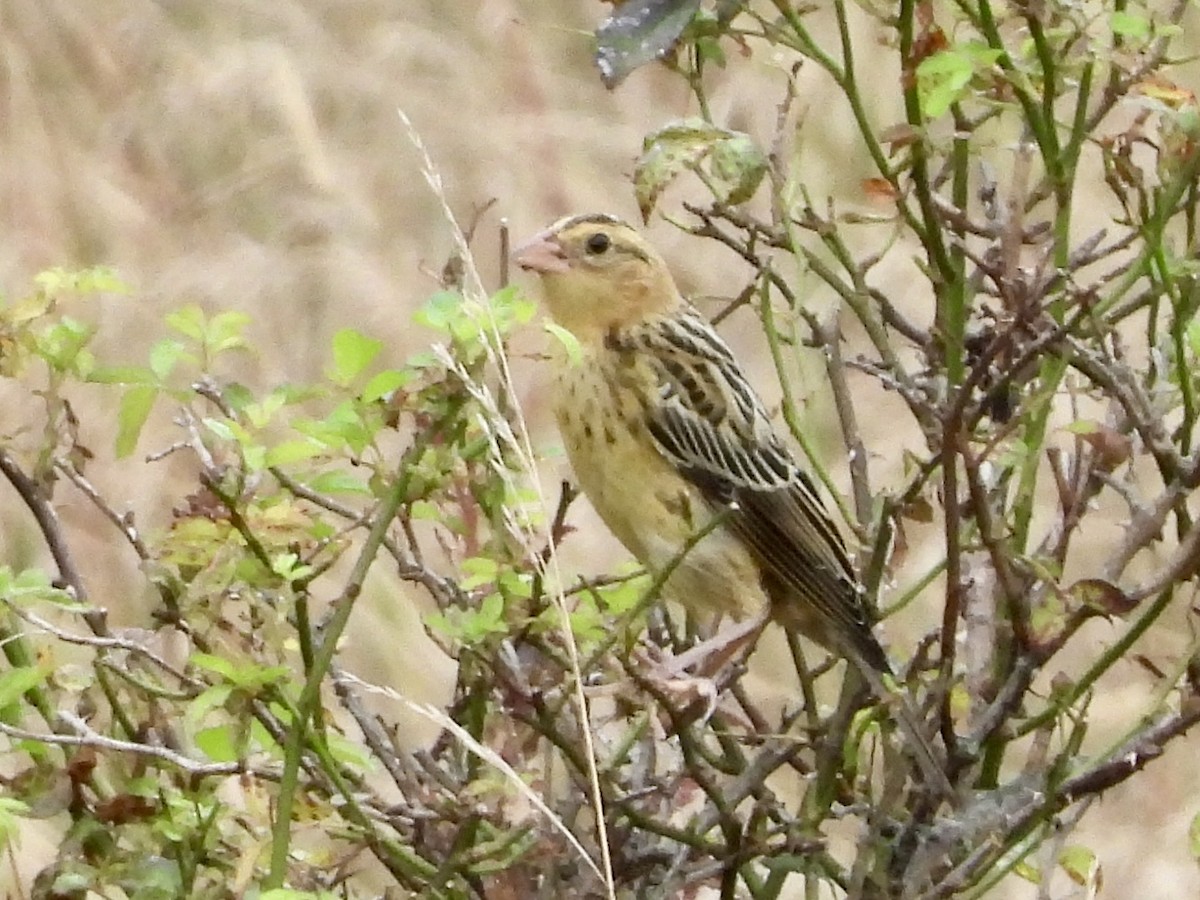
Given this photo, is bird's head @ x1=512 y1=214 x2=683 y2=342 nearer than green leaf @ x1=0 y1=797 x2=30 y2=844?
No

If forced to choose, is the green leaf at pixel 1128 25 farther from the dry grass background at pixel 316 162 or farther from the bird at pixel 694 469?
the dry grass background at pixel 316 162

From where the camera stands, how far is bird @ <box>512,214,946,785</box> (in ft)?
5.92

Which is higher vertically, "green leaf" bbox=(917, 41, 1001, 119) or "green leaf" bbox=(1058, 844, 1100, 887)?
"green leaf" bbox=(917, 41, 1001, 119)

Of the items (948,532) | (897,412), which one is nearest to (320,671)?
(948,532)

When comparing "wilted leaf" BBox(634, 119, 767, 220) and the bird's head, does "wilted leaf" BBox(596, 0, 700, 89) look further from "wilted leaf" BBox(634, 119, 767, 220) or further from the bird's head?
the bird's head

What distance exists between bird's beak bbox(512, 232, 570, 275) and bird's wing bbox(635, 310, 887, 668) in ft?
0.44

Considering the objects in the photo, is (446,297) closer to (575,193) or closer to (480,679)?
(480,679)

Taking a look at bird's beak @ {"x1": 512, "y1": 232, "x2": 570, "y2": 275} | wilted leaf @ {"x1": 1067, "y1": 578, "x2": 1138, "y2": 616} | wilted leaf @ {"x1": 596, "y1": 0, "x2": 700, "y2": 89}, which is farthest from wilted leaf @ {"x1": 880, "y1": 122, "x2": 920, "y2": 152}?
bird's beak @ {"x1": 512, "y1": 232, "x2": 570, "y2": 275}

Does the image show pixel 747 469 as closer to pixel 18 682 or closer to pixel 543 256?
pixel 543 256

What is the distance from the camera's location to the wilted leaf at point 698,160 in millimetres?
1178

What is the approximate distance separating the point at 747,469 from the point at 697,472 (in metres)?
0.06

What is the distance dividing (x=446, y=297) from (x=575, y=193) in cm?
274

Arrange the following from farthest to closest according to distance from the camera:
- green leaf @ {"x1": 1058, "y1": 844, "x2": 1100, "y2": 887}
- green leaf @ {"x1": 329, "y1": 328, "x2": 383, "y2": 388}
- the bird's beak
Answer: the bird's beak, green leaf @ {"x1": 1058, "y1": 844, "x2": 1100, "y2": 887}, green leaf @ {"x1": 329, "y1": 328, "x2": 383, "y2": 388}

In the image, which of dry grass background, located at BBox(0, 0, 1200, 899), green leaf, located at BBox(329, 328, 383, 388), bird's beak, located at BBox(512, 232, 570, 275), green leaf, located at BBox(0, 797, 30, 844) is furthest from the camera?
dry grass background, located at BBox(0, 0, 1200, 899)
